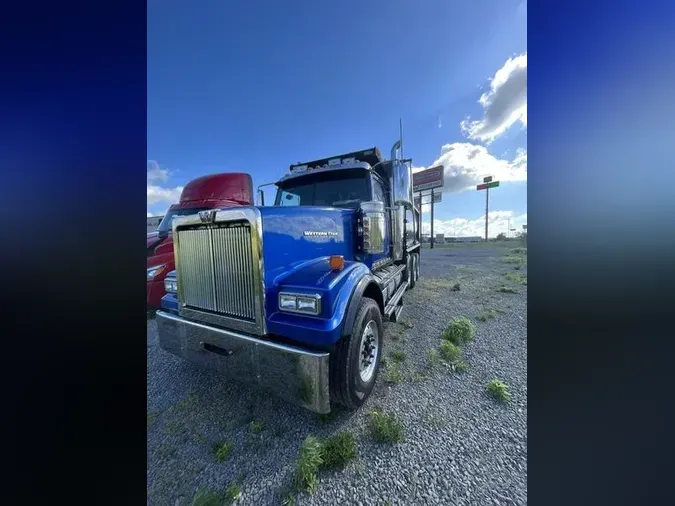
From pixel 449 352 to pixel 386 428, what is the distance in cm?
177

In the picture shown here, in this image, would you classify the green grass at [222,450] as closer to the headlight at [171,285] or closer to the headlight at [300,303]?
the headlight at [300,303]

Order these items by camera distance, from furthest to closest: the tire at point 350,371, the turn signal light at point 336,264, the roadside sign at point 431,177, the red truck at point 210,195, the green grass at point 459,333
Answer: the roadside sign at point 431,177 < the red truck at point 210,195 < the green grass at point 459,333 < the turn signal light at point 336,264 < the tire at point 350,371

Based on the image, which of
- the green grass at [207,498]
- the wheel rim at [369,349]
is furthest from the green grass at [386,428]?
the green grass at [207,498]

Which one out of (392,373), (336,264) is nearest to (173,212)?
(336,264)

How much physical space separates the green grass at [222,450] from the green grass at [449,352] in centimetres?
274

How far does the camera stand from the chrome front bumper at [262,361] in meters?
1.74

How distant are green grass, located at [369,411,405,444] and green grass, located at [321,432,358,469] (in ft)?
0.71

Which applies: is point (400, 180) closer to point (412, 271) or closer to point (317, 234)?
point (317, 234)

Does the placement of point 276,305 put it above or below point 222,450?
above

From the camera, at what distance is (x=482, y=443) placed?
6.18ft

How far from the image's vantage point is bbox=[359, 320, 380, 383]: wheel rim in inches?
94.8

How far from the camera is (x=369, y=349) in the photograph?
8.33 feet

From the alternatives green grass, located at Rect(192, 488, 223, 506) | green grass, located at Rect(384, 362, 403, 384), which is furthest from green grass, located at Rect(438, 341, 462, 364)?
green grass, located at Rect(192, 488, 223, 506)
